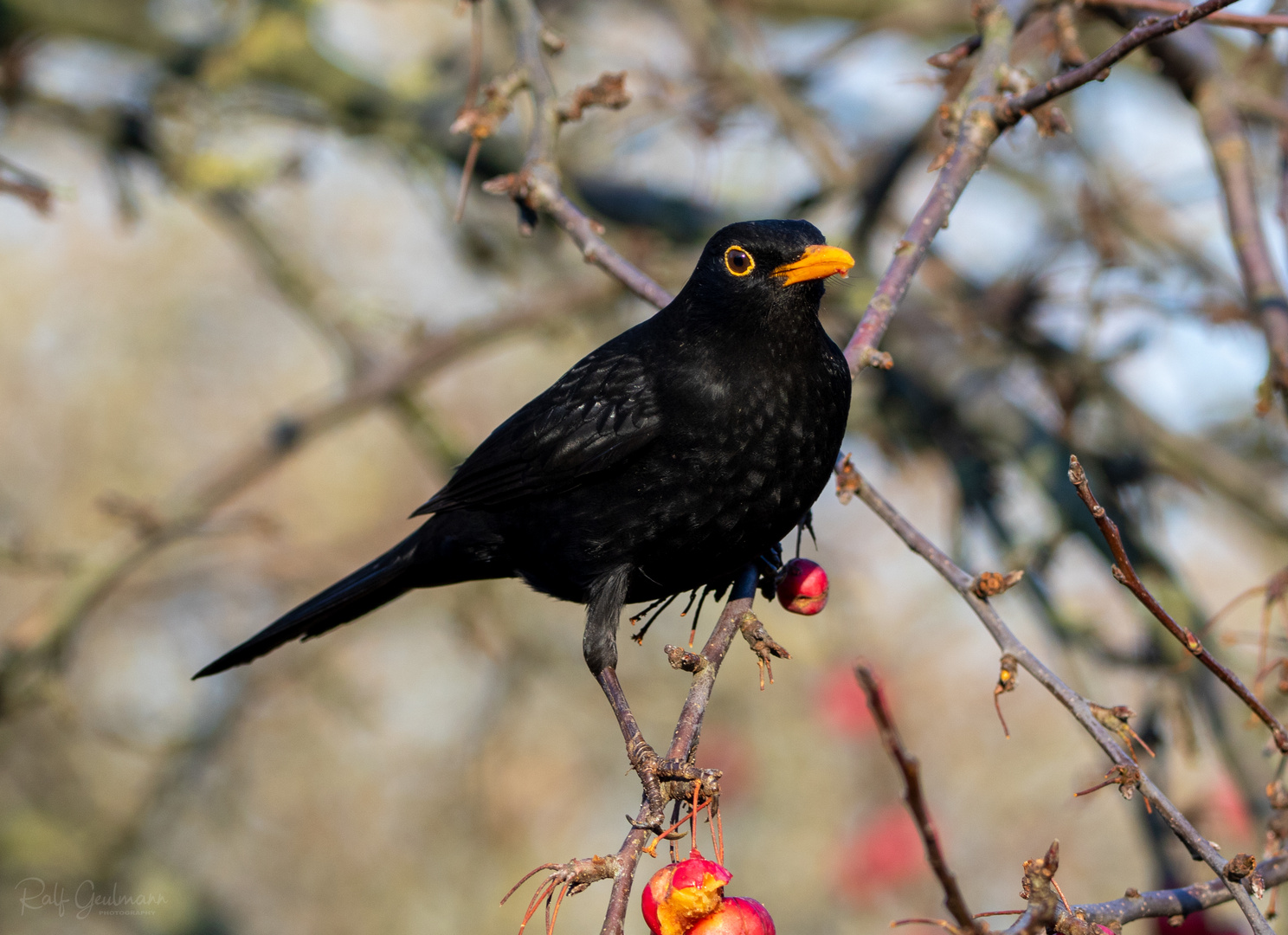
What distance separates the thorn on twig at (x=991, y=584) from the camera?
212 centimetres

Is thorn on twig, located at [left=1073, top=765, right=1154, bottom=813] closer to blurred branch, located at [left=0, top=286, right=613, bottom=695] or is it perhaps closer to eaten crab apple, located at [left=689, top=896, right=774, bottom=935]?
eaten crab apple, located at [left=689, top=896, right=774, bottom=935]

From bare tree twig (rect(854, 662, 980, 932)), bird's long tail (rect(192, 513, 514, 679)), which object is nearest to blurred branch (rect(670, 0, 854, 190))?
bird's long tail (rect(192, 513, 514, 679))

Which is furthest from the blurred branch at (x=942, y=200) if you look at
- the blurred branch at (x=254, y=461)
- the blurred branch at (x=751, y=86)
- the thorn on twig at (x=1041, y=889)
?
the blurred branch at (x=254, y=461)

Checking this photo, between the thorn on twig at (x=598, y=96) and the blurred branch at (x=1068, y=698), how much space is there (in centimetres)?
132

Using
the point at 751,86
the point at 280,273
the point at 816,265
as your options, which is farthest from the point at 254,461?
the point at 816,265

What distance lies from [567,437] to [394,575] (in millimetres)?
735

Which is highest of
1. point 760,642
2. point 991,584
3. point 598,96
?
point 598,96

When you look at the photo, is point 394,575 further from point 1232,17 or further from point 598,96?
point 1232,17

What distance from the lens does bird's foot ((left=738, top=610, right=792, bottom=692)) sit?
2521 millimetres

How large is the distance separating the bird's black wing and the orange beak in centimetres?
48

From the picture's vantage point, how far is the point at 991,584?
2.15m

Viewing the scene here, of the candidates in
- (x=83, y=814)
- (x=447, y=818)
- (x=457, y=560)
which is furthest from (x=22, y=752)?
(x=457, y=560)

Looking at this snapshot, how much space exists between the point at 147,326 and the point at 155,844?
22.2ft

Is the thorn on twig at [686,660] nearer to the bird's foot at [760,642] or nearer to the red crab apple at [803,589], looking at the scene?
the bird's foot at [760,642]
